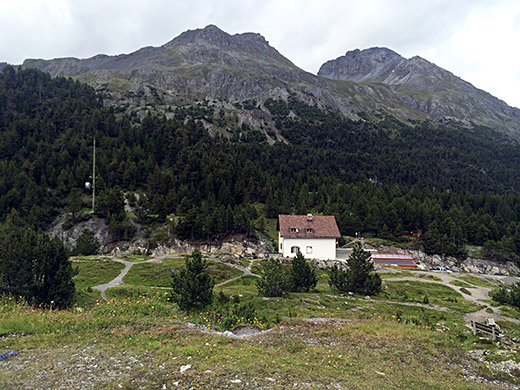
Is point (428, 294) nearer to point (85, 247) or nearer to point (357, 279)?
point (357, 279)

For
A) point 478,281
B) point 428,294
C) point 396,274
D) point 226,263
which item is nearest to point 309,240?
point 396,274

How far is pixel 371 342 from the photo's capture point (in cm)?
1418

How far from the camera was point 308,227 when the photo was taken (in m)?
62.5

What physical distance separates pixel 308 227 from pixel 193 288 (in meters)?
44.0

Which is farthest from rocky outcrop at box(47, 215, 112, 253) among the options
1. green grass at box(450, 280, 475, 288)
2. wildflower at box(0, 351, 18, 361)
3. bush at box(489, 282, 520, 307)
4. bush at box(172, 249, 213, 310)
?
bush at box(489, 282, 520, 307)

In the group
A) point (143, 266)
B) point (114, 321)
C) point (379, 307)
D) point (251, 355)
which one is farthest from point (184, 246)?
point (251, 355)

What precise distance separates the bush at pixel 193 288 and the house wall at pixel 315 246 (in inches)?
1602

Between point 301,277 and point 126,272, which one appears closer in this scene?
point 301,277

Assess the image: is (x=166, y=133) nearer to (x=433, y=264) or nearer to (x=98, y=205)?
(x=98, y=205)

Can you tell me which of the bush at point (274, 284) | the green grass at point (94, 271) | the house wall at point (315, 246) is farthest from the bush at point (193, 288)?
the house wall at point (315, 246)

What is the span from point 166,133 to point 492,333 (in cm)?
12061

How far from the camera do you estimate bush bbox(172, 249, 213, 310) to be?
2075 centimetres

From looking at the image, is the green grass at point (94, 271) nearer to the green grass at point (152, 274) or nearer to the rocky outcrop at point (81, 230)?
the green grass at point (152, 274)

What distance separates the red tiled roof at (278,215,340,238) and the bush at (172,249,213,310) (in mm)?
40459
